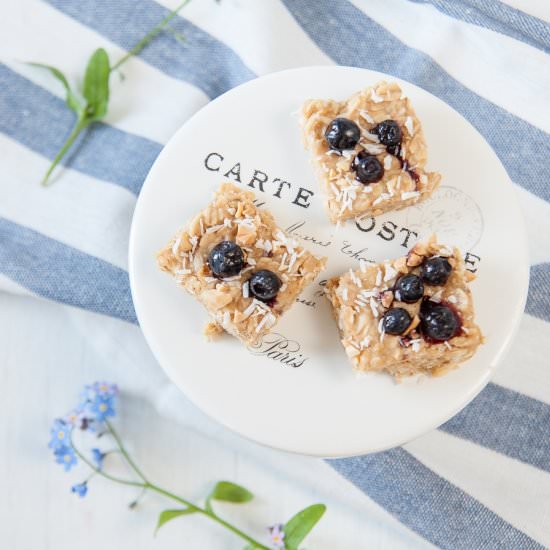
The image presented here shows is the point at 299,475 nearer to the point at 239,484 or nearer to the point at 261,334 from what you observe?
the point at 239,484

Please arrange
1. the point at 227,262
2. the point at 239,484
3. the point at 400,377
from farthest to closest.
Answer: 1. the point at 239,484
2. the point at 400,377
3. the point at 227,262

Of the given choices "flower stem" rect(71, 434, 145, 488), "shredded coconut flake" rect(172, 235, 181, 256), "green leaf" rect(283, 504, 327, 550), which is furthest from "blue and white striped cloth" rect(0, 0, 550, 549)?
"shredded coconut flake" rect(172, 235, 181, 256)

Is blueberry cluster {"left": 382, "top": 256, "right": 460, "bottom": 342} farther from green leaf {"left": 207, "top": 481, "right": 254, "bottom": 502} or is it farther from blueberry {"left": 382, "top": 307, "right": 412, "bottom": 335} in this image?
green leaf {"left": 207, "top": 481, "right": 254, "bottom": 502}

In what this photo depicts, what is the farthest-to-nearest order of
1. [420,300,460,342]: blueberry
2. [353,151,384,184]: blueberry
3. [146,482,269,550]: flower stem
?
1. [146,482,269,550]: flower stem
2. [353,151,384,184]: blueberry
3. [420,300,460,342]: blueberry

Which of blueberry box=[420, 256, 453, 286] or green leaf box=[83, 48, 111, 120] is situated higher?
blueberry box=[420, 256, 453, 286]

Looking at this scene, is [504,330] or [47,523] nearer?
[504,330]

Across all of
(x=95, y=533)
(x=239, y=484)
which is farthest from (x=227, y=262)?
(x=95, y=533)

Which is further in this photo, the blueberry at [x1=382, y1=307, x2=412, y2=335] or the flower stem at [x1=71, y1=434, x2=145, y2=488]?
the flower stem at [x1=71, y1=434, x2=145, y2=488]

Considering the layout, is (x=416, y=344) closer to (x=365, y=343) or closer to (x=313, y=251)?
(x=365, y=343)
